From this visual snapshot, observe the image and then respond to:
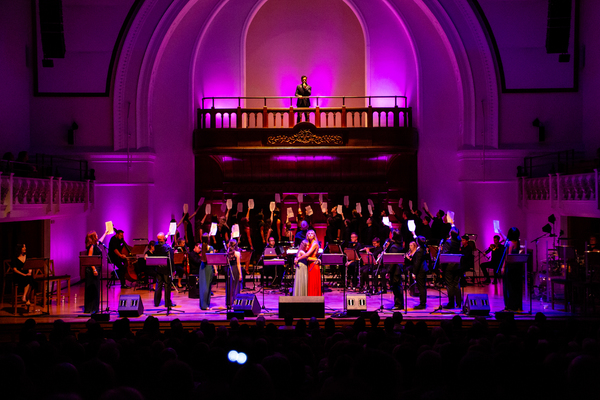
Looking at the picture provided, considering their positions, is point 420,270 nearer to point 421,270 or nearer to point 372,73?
point 421,270

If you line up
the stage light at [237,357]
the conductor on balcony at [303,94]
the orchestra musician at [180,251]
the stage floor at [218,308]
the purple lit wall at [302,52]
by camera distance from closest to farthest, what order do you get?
the stage light at [237,357] → the stage floor at [218,308] → the orchestra musician at [180,251] → the conductor on balcony at [303,94] → the purple lit wall at [302,52]

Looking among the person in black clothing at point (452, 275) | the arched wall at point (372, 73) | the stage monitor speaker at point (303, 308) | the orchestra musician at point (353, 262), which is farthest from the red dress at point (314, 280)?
the arched wall at point (372, 73)

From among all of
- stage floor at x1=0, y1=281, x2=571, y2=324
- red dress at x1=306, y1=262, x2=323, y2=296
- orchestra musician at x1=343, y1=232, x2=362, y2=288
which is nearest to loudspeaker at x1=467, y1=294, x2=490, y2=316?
stage floor at x1=0, y1=281, x2=571, y2=324

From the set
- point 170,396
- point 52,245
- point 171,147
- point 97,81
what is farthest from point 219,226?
point 170,396

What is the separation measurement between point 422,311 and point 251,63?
10724mm

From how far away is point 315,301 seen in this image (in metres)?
9.76

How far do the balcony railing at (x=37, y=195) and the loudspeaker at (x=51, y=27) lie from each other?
3.22 metres

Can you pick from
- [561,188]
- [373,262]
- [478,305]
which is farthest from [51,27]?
[561,188]

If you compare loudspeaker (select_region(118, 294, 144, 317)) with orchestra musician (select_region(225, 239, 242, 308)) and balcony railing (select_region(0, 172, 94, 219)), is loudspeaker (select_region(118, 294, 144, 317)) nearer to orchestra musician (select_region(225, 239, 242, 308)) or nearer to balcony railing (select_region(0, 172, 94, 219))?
orchestra musician (select_region(225, 239, 242, 308))

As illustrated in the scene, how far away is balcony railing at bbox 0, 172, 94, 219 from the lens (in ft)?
37.0

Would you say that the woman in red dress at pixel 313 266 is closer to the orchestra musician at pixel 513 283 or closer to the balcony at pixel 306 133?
the orchestra musician at pixel 513 283

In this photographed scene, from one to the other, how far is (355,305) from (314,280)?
4.15 ft

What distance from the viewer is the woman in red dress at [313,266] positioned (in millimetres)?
10844

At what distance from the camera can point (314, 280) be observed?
36.1 feet
